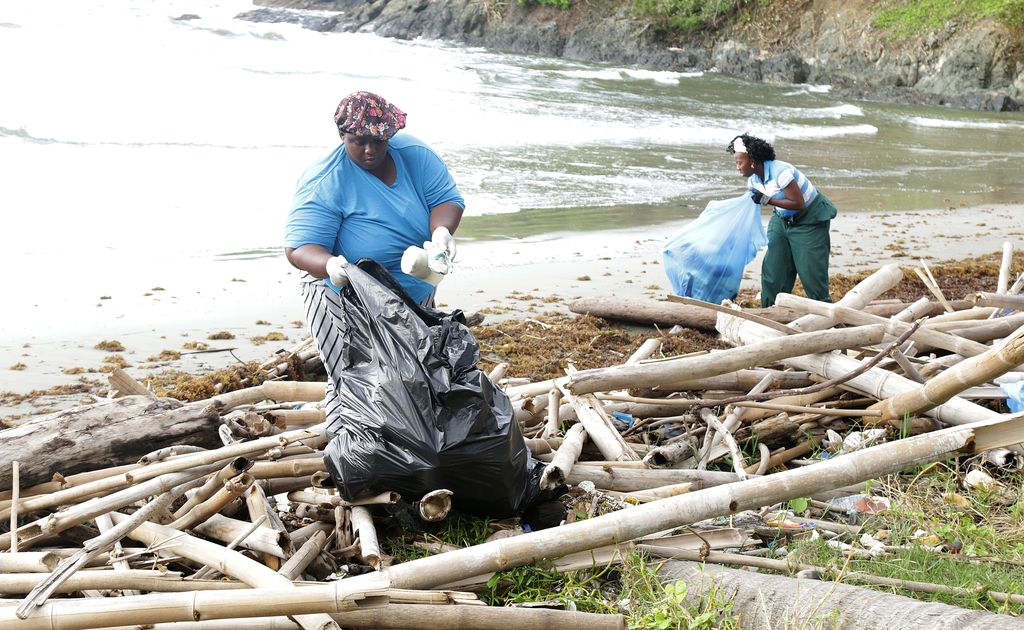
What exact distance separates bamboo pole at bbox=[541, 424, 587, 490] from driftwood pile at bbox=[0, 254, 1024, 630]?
0.01 m

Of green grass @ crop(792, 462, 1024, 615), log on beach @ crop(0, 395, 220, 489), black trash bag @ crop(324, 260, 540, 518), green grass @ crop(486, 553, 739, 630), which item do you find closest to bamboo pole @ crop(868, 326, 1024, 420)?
green grass @ crop(792, 462, 1024, 615)

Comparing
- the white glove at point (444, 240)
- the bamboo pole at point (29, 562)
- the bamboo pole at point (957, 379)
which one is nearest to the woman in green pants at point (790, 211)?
the bamboo pole at point (957, 379)

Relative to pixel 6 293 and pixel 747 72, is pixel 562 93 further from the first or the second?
pixel 6 293

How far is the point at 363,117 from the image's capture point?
3.83 metres

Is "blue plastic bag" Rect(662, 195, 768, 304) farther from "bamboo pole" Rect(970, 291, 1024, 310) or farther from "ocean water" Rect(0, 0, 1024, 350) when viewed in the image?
"ocean water" Rect(0, 0, 1024, 350)

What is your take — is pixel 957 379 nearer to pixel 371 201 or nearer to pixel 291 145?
pixel 371 201

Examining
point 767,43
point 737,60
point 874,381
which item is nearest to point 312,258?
point 874,381

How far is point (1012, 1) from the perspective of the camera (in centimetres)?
3056

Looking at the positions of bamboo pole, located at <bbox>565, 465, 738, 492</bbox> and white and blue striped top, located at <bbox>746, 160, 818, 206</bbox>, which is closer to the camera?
bamboo pole, located at <bbox>565, 465, 738, 492</bbox>

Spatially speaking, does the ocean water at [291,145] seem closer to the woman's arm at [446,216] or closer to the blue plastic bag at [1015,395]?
the woman's arm at [446,216]

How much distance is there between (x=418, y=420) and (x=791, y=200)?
4.30 metres

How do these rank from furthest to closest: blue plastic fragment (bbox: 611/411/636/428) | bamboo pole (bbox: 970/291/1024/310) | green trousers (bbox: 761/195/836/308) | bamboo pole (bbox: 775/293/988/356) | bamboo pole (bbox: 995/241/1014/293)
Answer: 1. green trousers (bbox: 761/195/836/308)
2. bamboo pole (bbox: 995/241/1014/293)
3. bamboo pole (bbox: 970/291/1024/310)
4. bamboo pole (bbox: 775/293/988/356)
5. blue plastic fragment (bbox: 611/411/636/428)

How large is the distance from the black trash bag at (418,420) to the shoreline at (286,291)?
277cm

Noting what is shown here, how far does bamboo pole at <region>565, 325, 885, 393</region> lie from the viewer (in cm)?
412
